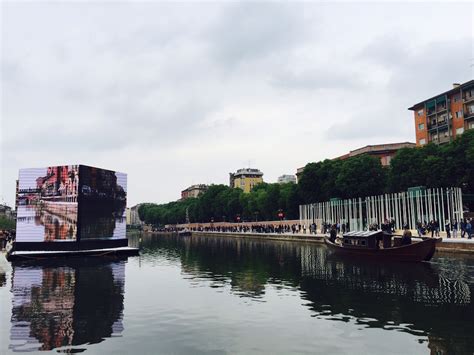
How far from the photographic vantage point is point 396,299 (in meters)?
21.4

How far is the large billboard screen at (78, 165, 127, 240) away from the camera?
51219 mm

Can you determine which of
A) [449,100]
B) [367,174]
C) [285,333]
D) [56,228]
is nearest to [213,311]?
[285,333]

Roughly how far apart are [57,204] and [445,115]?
84.0m

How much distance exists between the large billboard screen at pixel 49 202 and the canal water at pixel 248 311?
16.0 meters

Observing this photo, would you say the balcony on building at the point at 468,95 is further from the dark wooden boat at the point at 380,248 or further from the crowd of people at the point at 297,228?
→ the dark wooden boat at the point at 380,248

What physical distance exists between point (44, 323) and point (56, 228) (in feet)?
113

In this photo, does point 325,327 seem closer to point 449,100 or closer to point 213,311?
point 213,311

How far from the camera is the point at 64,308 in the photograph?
21.1 meters

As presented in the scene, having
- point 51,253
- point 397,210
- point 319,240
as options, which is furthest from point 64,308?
point 397,210

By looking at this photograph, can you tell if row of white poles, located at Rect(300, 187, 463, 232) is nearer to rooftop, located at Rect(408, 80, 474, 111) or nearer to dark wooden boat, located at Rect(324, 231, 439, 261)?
dark wooden boat, located at Rect(324, 231, 439, 261)

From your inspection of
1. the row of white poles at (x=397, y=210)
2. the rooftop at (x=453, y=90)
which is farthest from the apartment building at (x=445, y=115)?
the row of white poles at (x=397, y=210)

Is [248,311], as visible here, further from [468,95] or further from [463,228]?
[468,95]

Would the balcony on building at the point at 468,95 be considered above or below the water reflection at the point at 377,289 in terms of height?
above

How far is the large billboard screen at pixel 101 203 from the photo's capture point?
51.2 m
